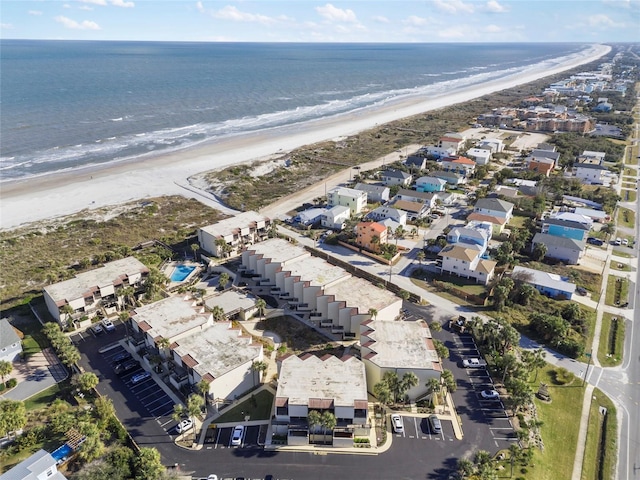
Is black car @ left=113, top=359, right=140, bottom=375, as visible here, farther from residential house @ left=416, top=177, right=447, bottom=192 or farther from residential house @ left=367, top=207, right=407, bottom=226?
residential house @ left=416, top=177, right=447, bottom=192

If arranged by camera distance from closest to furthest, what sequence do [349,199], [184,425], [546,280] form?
1. [184,425]
2. [546,280]
3. [349,199]

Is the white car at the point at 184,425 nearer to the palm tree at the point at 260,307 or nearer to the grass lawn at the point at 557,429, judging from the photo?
the palm tree at the point at 260,307

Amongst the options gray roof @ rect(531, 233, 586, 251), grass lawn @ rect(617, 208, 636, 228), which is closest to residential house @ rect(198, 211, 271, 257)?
gray roof @ rect(531, 233, 586, 251)

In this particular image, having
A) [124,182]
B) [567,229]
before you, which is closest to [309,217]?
[567,229]

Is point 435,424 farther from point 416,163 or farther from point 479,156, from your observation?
point 479,156

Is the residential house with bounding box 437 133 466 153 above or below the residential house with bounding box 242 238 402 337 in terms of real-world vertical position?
above

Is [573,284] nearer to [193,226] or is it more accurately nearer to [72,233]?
[193,226]
